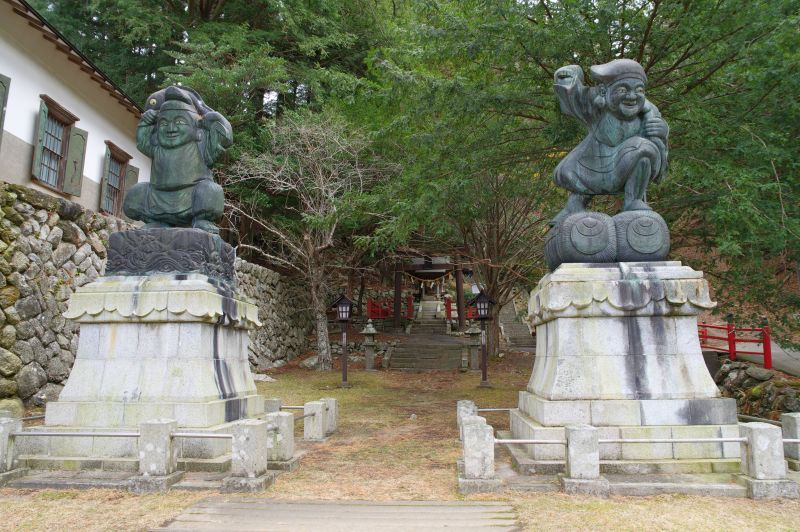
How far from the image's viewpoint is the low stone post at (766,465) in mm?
4758

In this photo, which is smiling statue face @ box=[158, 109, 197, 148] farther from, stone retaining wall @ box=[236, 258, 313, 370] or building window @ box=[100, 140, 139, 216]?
stone retaining wall @ box=[236, 258, 313, 370]

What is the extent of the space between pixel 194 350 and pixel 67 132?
10.5 meters

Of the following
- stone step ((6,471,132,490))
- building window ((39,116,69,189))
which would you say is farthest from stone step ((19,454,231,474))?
building window ((39,116,69,189))

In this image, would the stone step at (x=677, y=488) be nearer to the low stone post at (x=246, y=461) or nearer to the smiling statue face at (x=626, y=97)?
the low stone post at (x=246, y=461)

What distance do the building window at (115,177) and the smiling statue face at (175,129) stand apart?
9.19 meters

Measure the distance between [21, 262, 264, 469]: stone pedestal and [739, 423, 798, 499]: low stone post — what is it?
5.31 metres

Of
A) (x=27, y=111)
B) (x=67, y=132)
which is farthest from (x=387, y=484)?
(x=67, y=132)

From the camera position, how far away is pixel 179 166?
Answer: 7.25 m

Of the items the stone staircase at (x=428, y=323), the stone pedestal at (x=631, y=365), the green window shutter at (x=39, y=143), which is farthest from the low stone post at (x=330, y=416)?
the stone staircase at (x=428, y=323)

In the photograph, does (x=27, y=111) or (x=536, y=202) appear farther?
(x=536, y=202)

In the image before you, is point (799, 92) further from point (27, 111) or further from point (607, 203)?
point (27, 111)

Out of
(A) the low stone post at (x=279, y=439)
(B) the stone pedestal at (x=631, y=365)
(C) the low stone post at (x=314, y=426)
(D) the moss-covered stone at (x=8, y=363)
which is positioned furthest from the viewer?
(D) the moss-covered stone at (x=8, y=363)

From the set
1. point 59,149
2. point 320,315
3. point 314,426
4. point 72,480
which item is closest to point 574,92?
point 314,426

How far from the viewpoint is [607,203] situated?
11.8 m
